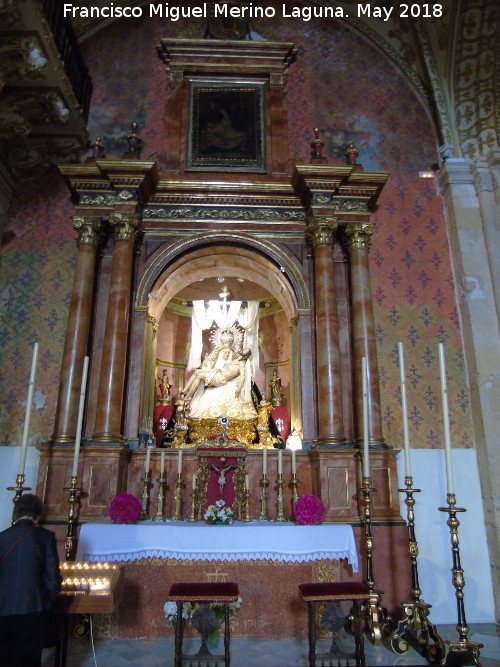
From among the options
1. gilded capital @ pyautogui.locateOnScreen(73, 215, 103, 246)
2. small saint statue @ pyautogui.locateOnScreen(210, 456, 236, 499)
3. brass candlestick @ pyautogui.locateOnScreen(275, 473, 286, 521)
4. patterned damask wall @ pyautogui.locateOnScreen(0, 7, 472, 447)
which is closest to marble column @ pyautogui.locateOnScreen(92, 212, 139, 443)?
gilded capital @ pyautogui.locateOnScreen(73, 215, 103, 246)

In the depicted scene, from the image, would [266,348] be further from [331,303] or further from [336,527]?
[336,527]

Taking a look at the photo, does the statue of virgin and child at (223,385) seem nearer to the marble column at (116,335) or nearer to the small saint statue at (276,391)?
the small saint statue at (276,391)

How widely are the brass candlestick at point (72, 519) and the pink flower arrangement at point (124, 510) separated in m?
0.36

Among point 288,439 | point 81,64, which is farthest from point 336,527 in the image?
point 81,64

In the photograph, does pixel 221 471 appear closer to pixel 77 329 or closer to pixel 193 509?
pixel 193 509

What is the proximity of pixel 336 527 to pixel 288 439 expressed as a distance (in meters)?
1.72

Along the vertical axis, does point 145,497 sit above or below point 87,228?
below

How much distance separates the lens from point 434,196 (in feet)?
26.7

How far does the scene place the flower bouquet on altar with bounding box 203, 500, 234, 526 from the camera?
555 cm

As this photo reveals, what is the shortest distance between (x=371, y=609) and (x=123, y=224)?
17.4 ft

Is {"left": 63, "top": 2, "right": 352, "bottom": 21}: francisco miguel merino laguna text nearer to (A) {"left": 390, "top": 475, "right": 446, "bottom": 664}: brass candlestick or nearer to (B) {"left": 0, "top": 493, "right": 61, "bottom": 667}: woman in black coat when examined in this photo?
(A) {"left": 390, "top": 475, "right": 446, "bottom": 664}: brass candlestick

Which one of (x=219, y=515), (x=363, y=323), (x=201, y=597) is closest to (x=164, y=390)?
(x=219, y=515)

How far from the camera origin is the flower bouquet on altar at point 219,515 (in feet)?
18.2

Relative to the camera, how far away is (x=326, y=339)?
6.76 m
